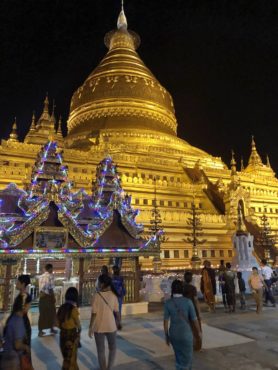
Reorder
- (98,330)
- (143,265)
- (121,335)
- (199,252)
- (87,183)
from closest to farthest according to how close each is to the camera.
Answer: (98,330) < (121,335) < (143,265) < (199,252) < (87,183)

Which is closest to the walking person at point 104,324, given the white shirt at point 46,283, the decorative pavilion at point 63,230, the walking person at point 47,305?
the walking person at point 47,305

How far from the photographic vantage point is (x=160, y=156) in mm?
35000

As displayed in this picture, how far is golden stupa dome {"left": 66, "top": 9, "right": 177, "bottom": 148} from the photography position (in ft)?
130

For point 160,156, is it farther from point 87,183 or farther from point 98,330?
point 98,330

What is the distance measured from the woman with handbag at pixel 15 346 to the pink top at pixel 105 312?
1263 millimetres

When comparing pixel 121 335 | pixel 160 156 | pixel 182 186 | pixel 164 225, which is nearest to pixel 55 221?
pixel 121 335

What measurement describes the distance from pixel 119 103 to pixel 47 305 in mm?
35726

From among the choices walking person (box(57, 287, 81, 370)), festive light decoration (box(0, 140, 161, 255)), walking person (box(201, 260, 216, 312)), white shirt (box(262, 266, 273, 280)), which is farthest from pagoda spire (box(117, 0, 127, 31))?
walking person (box(57, 287, 81, 370))

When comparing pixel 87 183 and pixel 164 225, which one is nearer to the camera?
pixel 164 225

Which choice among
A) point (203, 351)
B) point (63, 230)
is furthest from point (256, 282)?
point (63, 230)

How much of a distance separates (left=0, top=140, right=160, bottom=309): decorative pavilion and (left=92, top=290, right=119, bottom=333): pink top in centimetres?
483

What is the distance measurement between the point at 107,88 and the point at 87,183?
18568mm

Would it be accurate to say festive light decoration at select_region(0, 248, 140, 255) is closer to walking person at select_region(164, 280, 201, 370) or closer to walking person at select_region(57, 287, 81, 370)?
walking person at select_region(57, 287, 81, 370)

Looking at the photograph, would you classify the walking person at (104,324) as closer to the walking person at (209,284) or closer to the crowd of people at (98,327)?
the crowd of people at (98,327)
